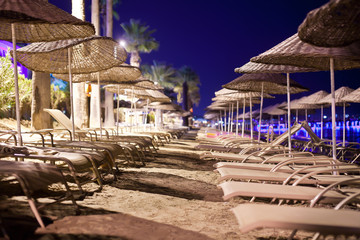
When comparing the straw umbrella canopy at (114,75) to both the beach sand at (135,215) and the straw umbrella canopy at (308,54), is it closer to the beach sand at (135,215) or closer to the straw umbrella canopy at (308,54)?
the beach sand at (135,215)

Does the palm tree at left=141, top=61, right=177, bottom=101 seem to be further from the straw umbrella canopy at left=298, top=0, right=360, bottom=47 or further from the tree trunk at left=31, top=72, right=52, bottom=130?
the straw umbrella canopy at left=298, top=0, right=360, bottom=47

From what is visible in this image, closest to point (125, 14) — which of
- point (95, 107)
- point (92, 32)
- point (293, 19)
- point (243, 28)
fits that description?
point (243, 28)

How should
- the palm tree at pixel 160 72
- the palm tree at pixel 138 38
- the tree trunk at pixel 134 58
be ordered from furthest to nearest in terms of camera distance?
the palm tree at pixel 160 72, the palm tree at pixel 138 38, the tree trunk at pixel 134 58

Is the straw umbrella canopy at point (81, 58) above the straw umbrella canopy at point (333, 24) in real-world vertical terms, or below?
above

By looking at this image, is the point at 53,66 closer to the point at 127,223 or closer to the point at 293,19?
the point at 127,223

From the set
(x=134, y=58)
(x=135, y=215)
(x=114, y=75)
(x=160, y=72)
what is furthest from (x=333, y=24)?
(x=160, y=72)

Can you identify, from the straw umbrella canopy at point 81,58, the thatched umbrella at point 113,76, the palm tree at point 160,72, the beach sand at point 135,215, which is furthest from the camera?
the palm tree at point 160,72

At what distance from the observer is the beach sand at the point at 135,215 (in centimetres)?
240

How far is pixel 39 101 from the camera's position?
31.7ft

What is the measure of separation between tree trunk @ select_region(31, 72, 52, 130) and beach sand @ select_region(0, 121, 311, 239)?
20.1ft

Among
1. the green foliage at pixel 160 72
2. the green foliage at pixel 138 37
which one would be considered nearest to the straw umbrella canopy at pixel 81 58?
the green foliage at pixel 138 37

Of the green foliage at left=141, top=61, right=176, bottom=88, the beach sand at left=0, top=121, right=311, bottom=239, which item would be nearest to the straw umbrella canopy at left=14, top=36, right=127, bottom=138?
the beach sand at left=0, top=121, right=311, bottom=239

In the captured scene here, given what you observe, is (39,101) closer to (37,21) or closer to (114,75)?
(114,75)

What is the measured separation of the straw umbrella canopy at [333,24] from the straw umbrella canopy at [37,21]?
7.44 feet
